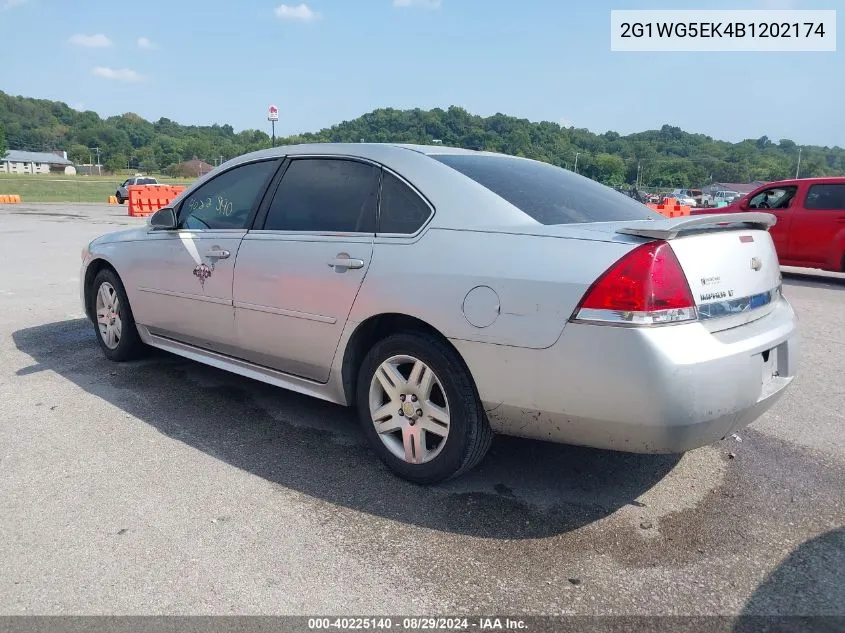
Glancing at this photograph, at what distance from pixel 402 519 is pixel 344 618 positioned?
0.70 metres

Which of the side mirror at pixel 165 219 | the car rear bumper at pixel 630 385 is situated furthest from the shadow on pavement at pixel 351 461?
the side mirror at pixel 165 219

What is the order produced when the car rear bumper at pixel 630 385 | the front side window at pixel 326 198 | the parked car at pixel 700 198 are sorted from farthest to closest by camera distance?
the parked car at pixel 700 198
the front side window at pixel 326 198
the car rear bumper at pixel 630 385

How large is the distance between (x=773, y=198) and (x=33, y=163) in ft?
431

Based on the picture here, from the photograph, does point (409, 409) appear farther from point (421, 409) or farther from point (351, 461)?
point (351, 461)

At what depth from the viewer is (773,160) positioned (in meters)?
85.1

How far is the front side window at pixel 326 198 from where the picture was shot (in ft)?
11.7

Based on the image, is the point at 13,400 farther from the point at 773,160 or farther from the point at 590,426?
the point at 773,160

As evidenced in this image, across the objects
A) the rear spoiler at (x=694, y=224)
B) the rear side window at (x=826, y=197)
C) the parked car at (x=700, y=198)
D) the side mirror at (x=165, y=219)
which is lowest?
the parked car at (x=700, y=198)

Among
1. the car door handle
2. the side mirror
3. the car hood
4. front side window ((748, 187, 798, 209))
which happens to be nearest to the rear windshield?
the car door handle

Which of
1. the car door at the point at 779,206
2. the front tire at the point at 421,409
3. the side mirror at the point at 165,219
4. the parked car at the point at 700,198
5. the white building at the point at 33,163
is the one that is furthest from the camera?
the white building at the point at 33,163

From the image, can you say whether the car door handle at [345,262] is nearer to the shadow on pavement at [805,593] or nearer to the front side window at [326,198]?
the front side window at [326,198]

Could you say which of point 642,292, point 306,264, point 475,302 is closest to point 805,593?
point 642,292

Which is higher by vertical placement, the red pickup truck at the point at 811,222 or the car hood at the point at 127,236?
the car hood at the point at 127,236

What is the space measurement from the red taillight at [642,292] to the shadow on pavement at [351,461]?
961 millimetres
